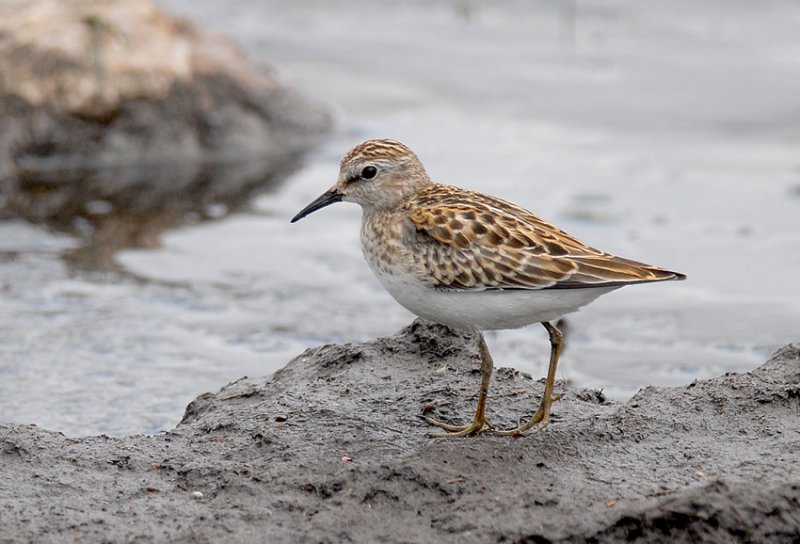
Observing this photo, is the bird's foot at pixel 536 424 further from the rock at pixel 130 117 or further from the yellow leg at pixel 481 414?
the rock at pixel 130 117

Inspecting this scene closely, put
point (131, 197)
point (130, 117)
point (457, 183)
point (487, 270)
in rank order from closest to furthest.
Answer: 1. point (487, 270)
2. point (457, 183)
3. point (131, 197)
4. point (130, 117)

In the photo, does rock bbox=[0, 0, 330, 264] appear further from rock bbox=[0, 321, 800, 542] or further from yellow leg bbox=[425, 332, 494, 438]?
yellow leg bbox=[425, 332, 494, 438]

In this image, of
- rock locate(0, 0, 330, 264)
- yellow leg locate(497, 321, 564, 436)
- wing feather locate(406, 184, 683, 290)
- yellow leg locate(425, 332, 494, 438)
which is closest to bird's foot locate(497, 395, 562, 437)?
yellow leg locate(497, 321, 564, 436)

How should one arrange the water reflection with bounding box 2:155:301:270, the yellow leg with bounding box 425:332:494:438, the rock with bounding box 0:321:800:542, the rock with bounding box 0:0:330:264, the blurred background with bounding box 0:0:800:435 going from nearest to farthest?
the rock with bounding box 0:321:800:542, the yellow leg with bounding box 425:332:494:438, the blurred background with bounding box 0:0:800:435, the water reflection with bounding box 2:155:301:270, the rock with bounding box 0:0:330:264

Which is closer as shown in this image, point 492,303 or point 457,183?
point 492,303

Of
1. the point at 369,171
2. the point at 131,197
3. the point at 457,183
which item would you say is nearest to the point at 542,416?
the point at 369,171

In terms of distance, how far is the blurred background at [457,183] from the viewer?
27.4 ft

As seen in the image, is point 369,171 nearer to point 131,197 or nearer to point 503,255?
point 503,255

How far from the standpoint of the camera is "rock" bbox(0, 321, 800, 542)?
16.1 feet

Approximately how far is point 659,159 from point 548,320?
21.6 feet

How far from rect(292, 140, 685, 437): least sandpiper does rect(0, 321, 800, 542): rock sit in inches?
13.0

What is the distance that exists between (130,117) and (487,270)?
7.51 meters

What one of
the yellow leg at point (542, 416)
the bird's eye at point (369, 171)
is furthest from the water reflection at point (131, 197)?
the yellow leg at point (542, 416)

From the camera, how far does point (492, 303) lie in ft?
19.4
